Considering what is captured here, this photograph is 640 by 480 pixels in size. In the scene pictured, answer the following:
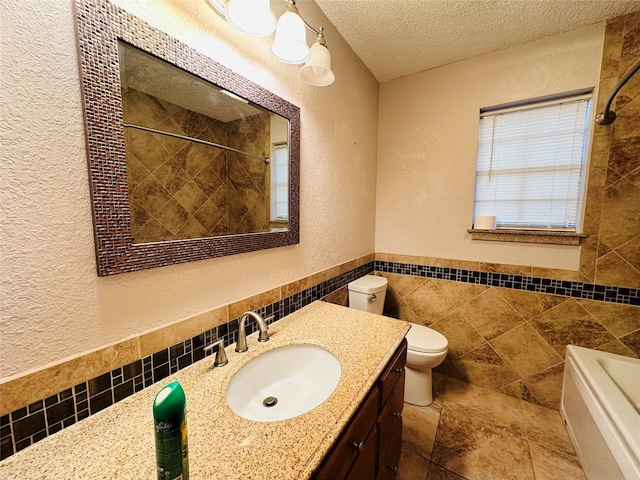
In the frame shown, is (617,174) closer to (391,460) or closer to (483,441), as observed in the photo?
(483,441)

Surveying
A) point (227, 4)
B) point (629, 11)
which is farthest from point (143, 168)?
point (629, 11)

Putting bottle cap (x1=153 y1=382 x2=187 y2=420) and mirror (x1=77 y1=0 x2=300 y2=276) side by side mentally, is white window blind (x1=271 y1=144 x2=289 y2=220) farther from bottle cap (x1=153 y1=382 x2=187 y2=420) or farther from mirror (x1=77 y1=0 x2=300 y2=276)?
bottle cap (x1=153 y1=382 x2=187 y2=420)

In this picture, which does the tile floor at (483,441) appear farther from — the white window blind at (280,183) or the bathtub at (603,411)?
the white window blind at (280,183)

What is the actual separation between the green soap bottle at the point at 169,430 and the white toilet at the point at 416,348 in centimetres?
149

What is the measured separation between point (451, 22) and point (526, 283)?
1.80m

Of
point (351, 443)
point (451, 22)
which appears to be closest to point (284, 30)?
point (451, 22)

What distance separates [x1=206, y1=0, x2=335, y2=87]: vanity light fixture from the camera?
0.85 meters

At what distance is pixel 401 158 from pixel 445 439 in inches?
80.6

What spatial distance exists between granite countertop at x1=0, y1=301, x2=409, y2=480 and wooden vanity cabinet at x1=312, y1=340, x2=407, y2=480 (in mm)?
63

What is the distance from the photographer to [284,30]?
98 cm

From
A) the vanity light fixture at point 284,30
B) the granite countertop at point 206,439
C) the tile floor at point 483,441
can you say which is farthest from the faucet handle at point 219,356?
the tile floor at point 483,441

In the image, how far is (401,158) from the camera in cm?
219

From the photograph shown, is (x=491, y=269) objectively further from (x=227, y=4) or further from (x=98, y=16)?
(x=98, y=16)

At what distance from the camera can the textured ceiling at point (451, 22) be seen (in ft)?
4.66
